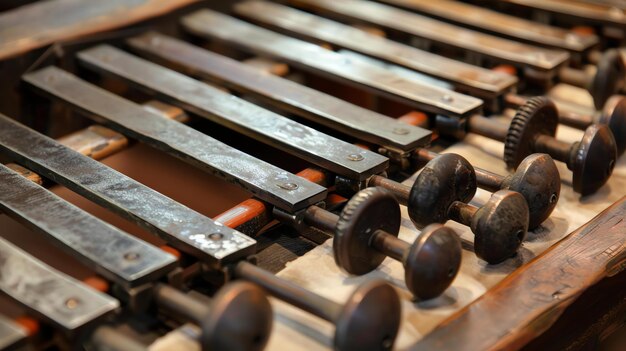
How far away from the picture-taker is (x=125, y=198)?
1.37 metres

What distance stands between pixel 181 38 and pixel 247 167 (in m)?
0.78

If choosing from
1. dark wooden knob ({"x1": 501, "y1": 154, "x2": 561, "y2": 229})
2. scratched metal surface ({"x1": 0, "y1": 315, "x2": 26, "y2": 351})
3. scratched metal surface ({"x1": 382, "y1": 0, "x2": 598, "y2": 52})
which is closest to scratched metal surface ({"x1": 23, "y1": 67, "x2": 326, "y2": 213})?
dark wooden knob ({"x1": 501, "y1": 154, "x2": 561, "y2": 229})

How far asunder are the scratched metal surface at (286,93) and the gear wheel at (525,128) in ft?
→ 0.50

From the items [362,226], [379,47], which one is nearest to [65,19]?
[379,47]

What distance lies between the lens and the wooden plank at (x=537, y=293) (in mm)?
1181

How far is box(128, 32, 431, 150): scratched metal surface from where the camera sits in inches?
63.6

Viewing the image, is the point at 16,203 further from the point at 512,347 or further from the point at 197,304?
the point at 512,347

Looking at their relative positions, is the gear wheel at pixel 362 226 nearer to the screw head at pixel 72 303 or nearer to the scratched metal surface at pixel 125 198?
the scratched metal surface at pixel 125 198

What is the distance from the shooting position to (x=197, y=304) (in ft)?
3.64

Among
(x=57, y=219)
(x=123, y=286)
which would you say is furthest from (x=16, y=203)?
(x=123, y=286)

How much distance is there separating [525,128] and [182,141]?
0.62 m

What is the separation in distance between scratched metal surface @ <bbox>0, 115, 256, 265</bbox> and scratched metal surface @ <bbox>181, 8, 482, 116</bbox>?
1.97 feet

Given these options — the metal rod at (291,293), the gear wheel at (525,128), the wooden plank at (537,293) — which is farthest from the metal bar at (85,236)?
the gear wheel at (525,128)

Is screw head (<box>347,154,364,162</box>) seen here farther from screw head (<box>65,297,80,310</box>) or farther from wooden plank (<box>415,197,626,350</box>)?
screw head (<box>65,297,80,310</box>)
